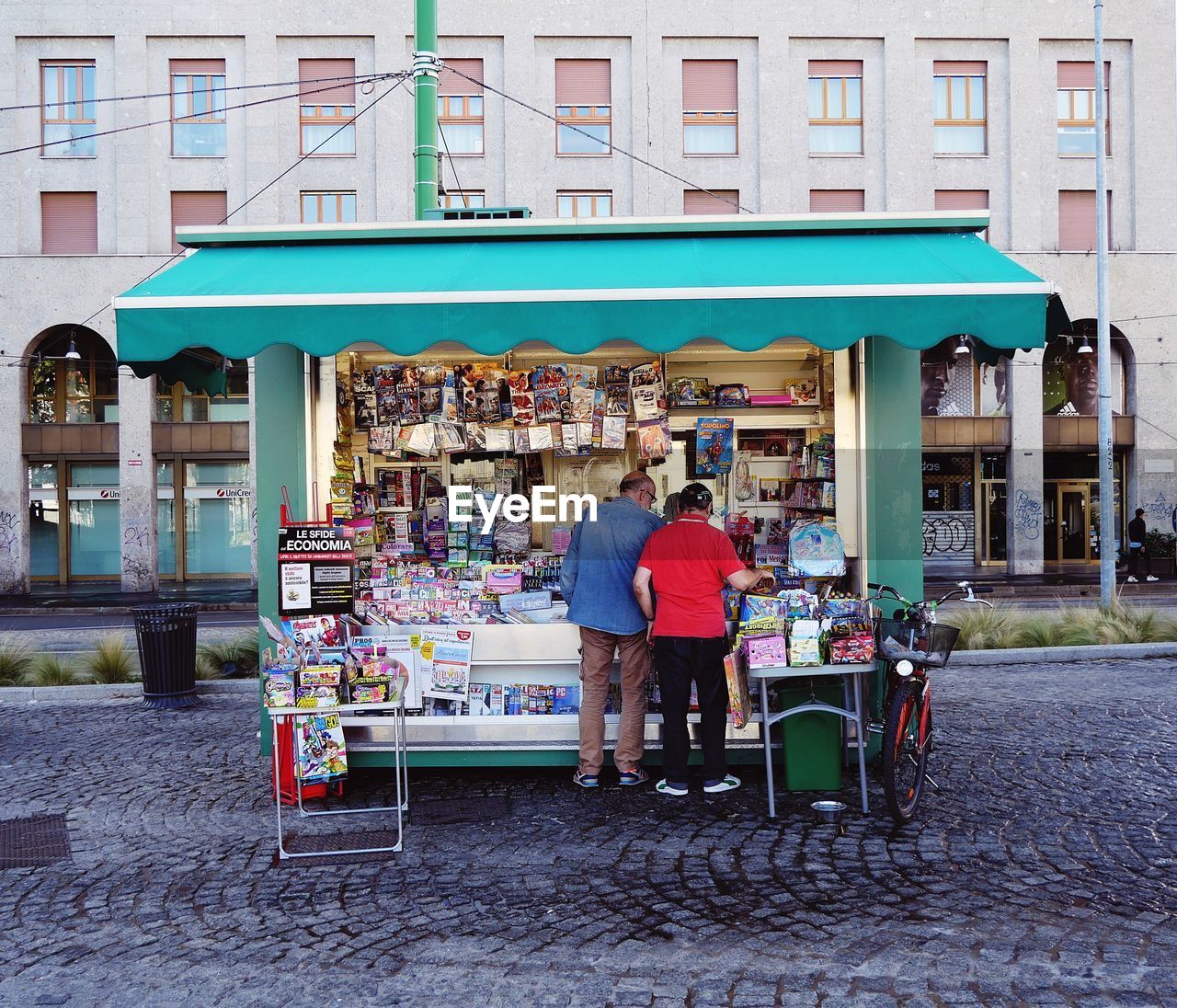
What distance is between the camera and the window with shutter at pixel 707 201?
26.2 m

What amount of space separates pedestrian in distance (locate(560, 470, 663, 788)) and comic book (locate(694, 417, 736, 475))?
1.31 meters

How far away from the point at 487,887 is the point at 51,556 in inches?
1023

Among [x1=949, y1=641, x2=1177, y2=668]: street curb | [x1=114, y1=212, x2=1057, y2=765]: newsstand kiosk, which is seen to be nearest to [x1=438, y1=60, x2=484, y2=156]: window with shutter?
[x1=949, y1=641, x2=1177, y2=668]: street curb

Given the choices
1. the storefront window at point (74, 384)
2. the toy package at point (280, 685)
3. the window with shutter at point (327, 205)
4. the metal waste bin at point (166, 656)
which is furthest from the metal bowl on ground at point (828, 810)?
the storefront window at point (74, 384)

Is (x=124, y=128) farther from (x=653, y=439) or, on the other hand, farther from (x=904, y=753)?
(x=904, y=753)

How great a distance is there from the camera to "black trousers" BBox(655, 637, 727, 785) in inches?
243

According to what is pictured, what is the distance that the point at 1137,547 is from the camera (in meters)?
25.3

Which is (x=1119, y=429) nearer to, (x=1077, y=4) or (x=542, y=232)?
(x=1077, y=4)

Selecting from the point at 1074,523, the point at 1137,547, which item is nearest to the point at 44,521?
the point at 1137,547

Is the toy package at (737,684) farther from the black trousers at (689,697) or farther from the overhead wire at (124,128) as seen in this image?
the overhead wire at (124,128)

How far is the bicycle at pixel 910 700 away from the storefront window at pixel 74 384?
2489 cm

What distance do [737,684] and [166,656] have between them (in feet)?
18.9

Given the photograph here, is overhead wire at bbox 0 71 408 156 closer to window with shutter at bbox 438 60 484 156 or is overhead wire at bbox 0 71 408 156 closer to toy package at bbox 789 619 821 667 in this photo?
window with shutter at bbox 438 60 484 156

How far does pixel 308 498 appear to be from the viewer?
6844 millimetres
